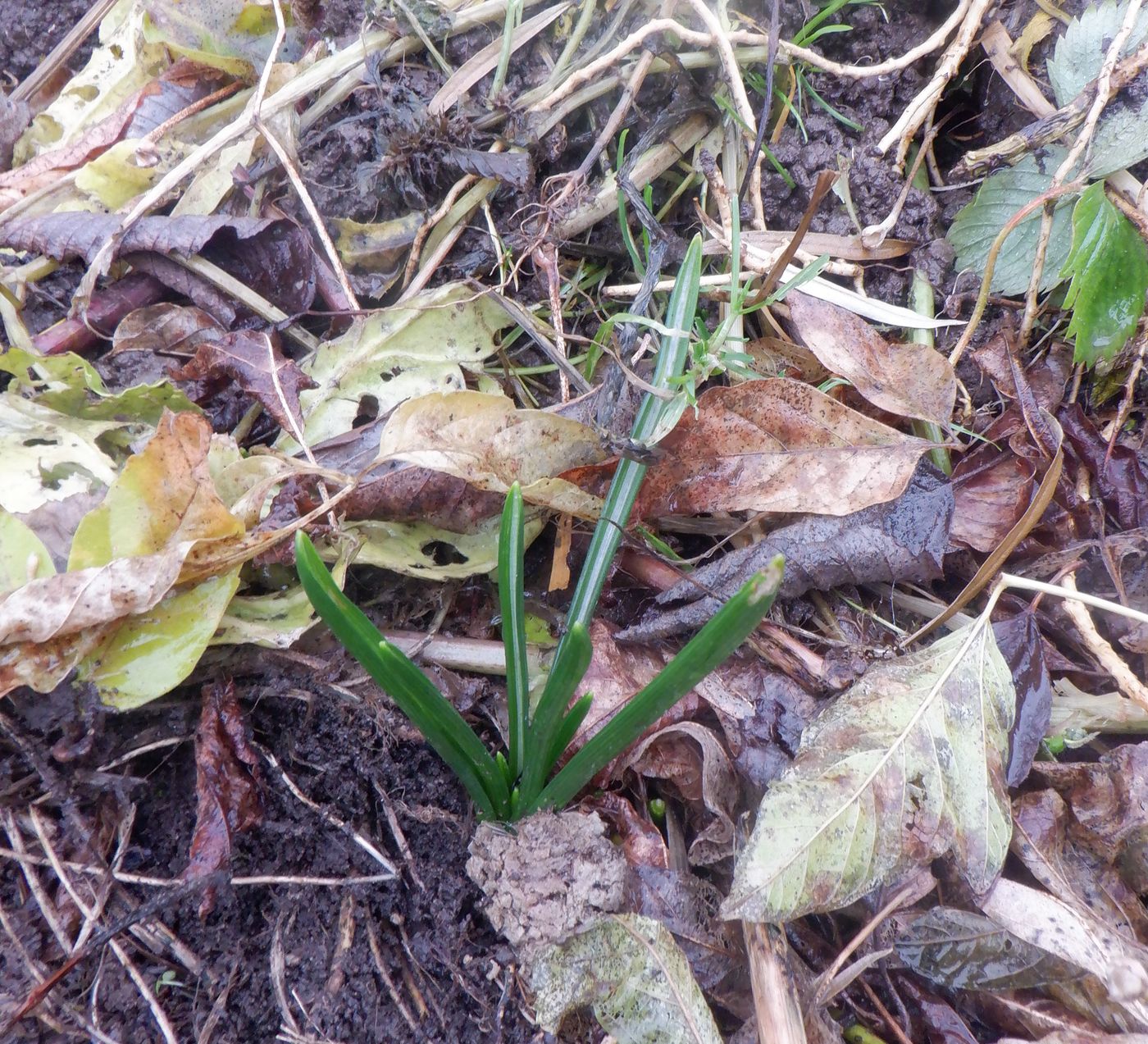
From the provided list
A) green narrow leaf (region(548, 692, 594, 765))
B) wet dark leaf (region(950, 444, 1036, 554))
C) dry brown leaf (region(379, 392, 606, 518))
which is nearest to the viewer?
green narrow leaf (region(548, 692, 594, 765))

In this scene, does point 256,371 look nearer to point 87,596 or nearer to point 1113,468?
point 87,596

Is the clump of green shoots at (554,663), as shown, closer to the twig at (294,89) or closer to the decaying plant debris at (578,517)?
the decaying plant debris at (578,517)

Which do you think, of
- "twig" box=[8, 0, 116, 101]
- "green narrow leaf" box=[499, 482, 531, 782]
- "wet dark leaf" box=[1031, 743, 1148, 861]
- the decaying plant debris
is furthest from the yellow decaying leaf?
"wet dark leaf" box=[1031, 743, 1148, 861]

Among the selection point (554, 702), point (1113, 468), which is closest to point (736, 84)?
point (1113, 468)

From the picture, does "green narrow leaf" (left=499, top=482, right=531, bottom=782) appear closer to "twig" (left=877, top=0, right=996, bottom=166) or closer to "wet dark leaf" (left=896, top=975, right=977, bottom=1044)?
"wet dark leaf" (left=896, top=975, right=977, bottom=1044)

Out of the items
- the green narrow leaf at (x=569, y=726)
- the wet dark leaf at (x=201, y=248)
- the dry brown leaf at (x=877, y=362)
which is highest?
the wet dark leaf at (x=201, y=248)

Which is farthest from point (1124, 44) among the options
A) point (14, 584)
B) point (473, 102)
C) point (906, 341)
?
point (14, 584)

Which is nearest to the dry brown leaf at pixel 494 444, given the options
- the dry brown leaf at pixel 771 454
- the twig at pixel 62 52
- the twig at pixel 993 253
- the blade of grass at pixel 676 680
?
the dry brown leaf at pixel 771 454
